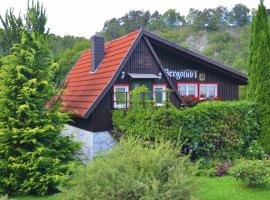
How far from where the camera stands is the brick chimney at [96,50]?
52.0 ft

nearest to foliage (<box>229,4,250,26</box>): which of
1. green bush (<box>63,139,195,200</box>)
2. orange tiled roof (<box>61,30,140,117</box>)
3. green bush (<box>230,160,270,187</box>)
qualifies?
orange tiled roof (<box>61,30,140,117</box>)

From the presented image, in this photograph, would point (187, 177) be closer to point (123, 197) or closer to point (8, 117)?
point (123, 197)

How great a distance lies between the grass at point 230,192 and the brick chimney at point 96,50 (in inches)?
328

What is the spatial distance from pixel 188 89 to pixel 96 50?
17.7 ft

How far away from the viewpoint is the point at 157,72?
15297mm

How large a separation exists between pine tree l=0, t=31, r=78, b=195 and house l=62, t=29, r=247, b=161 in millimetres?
1739

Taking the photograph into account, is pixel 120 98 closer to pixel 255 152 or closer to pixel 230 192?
pixel 255 152

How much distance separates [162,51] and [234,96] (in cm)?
495

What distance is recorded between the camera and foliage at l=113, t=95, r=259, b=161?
11102 mm

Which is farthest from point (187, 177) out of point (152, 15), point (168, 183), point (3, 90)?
point (152, 15)

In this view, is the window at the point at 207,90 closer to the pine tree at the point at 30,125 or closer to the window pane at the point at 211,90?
the window pane at the point at 211,90

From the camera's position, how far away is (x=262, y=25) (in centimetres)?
1336

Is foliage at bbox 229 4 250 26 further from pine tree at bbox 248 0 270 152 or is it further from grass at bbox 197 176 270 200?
grass at bbox 197 176 270 200

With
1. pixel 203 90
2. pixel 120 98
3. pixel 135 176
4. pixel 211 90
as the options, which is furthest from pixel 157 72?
pixel 135 176
